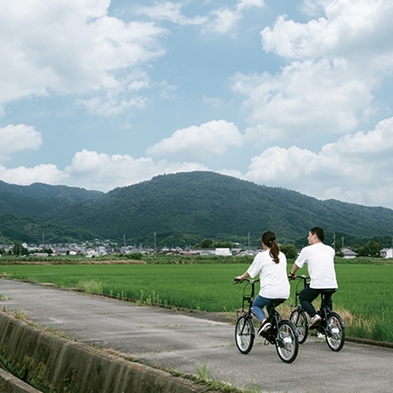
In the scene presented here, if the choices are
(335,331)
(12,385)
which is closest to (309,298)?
(335,331)

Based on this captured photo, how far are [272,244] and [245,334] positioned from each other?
1.36 metres

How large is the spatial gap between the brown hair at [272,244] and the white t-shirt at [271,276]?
61 mm

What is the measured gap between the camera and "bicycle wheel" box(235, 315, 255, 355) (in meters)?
7.98

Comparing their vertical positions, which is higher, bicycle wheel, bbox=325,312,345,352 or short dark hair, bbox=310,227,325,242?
short dark hair, bbox=310,227,325,242

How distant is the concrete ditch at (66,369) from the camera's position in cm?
554

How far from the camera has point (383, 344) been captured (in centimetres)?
909

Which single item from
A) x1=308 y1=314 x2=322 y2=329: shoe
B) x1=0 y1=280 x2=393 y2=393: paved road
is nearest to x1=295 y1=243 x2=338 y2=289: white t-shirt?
x1=308 y1=314 x2=322 y2=329: shoe

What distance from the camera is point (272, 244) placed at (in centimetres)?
778

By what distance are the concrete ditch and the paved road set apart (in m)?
0.74

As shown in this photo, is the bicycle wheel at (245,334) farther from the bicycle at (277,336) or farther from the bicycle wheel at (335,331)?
the bicycle wheel at (335,331)

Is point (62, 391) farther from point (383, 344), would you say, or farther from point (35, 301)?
point (35, 301)

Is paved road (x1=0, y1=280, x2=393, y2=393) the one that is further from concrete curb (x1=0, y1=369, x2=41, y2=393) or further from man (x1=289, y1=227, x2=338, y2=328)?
concrete curb (x1=0, y1=369, x2=41, y2=393)

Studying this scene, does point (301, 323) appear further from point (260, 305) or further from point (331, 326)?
point (260, 305)

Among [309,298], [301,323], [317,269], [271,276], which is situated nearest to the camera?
[271,276]
